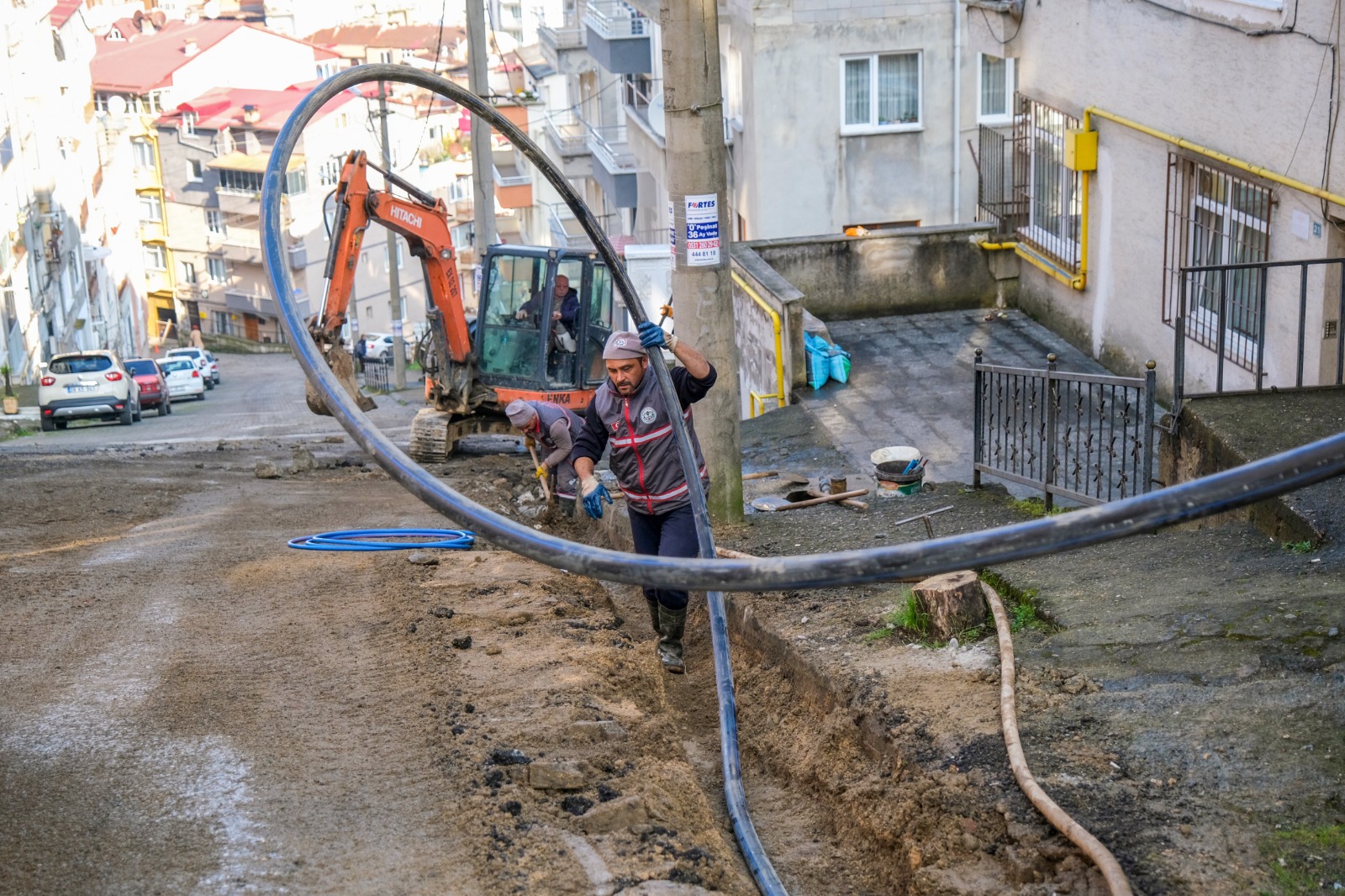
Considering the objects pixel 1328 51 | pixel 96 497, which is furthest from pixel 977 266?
pixel 96 497

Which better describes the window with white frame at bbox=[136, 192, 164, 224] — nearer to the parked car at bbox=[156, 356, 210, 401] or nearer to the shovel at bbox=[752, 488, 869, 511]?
the parked car at bbox=[156, 356, 210, 401]

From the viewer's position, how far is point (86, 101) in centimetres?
5944

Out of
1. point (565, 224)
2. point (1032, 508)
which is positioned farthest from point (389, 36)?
point (1032, 508)

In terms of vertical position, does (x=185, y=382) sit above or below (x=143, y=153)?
below

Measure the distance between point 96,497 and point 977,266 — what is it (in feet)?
36.6

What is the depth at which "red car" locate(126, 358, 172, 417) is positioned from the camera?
3419 centimetres

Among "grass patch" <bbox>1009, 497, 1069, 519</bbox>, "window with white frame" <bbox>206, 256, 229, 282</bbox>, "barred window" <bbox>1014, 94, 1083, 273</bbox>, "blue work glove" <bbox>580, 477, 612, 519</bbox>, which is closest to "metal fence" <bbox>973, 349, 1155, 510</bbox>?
"grass patch" <bbox>1009, 497, 1069, 519</bbox>

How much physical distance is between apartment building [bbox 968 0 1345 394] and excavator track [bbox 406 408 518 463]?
721cm

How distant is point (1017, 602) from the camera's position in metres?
7.39

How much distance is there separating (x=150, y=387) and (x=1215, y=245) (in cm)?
2771

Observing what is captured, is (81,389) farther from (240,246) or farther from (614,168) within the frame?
(240,246)

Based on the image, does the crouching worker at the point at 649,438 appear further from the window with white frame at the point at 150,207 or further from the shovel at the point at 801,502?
the window with white frame at the point at 150,207

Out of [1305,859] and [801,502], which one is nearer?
[1305,859]

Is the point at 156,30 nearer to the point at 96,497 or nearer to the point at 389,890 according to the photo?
the point at 96,497
